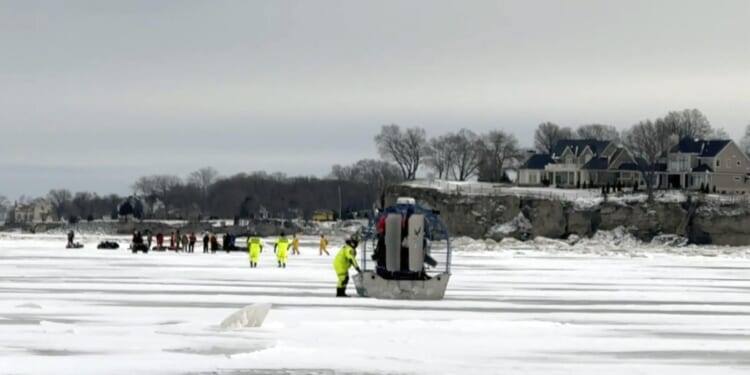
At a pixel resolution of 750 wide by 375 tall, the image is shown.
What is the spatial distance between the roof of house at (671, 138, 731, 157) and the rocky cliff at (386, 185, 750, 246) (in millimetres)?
10629

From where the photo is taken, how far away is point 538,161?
134m

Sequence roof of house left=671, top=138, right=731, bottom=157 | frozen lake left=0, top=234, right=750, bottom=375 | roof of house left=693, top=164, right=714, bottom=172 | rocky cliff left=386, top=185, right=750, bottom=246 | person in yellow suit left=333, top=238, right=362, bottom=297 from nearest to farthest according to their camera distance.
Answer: frozen lake left=0, top=234, right=750, bottom=375 → person in yellow suit left=333, top=238, right=362, bottom=297 → rocky cliff left=386, top=185, right=750, bottom=246 → roof of house left=671, top=138, right=731, bottom=157 → roof of house left=693, top=164, right=714, bottom=172

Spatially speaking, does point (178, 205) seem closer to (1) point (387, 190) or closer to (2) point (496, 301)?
(1) point (387, 190)

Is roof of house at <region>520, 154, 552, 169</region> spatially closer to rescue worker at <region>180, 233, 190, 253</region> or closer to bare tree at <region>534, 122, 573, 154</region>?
bare tree at <region>534, 122, 573, 154</region>

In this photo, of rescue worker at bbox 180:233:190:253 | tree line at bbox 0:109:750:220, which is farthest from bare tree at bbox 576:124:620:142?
rescue worker at bbox 180:233:190:253

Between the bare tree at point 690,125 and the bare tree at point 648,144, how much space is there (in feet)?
13.8

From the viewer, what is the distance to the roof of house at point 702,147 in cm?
11947

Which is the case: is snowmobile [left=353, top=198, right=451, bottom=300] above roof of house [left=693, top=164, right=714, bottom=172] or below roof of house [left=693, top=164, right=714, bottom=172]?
below

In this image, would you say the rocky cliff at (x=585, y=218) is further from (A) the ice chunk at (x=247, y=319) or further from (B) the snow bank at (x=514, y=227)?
(A) the ice chunk at (x=247, y=319)

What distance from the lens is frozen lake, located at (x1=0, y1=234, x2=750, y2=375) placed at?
51.6ft

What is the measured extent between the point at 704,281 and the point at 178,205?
15846 cm

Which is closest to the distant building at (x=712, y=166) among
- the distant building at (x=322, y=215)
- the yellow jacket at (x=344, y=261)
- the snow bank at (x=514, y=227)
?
the snow bank at (x=514, y=227)

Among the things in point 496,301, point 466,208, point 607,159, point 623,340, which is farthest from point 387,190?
point 623,340

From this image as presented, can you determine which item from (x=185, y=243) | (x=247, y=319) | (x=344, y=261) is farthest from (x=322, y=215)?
(x=247, y=319)
